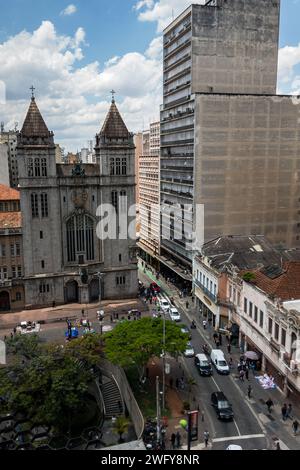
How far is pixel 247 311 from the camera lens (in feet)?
156

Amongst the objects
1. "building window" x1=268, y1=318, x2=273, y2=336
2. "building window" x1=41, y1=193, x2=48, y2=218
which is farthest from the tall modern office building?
"building window" x1=268, y1=318, x2=273, y2=336

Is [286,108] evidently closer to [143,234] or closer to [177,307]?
[177,307]

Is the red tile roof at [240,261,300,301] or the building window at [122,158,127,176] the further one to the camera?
the building window at [122,158,127,176]

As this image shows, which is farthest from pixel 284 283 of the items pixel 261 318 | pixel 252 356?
pixel 252 356

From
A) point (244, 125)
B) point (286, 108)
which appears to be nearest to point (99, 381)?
point (244, 125)

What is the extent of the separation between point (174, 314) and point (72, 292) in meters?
17.6

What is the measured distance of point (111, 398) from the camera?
4072cm

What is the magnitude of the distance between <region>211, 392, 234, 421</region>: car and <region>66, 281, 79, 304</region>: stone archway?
34.2 meters

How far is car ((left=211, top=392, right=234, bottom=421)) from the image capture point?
117ft

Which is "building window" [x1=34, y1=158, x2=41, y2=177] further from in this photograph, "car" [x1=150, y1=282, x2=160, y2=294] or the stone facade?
"car" [x1=150, y1=282, x2=160, y2=294]

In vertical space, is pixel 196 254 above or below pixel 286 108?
below

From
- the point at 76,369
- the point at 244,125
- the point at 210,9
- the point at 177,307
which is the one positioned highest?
the point at 210,9
